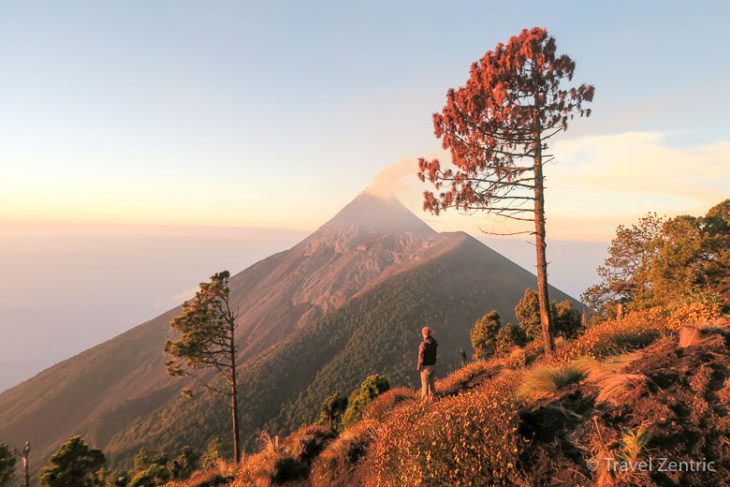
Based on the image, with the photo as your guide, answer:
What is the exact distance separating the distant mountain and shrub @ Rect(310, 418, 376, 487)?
3376 inches

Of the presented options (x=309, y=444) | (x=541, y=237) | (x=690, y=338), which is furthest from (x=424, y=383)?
(x=690, y=338)

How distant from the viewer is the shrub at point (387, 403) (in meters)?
10.7

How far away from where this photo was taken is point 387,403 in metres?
11.3

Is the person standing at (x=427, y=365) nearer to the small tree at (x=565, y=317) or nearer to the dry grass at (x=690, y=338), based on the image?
the dry grass at (x=690, y=338)

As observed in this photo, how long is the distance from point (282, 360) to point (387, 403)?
112 metres

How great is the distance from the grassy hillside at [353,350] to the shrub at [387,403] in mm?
58255

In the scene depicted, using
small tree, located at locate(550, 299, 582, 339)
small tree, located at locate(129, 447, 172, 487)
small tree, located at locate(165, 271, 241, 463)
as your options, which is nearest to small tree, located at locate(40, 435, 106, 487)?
small tree, located at locate(129, 447, 172, 487)

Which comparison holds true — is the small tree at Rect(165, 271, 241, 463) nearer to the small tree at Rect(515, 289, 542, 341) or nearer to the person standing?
the person standing

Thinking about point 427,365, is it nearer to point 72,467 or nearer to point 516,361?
point 516,361

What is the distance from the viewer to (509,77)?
35.3ft

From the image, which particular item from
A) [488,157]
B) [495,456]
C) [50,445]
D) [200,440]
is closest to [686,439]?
[495,456]

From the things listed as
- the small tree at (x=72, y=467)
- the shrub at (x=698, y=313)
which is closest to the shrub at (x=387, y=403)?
the shrub at (x=698, y=313)

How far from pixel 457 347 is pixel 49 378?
16505 cm

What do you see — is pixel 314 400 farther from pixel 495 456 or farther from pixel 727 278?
pixel 495 456
